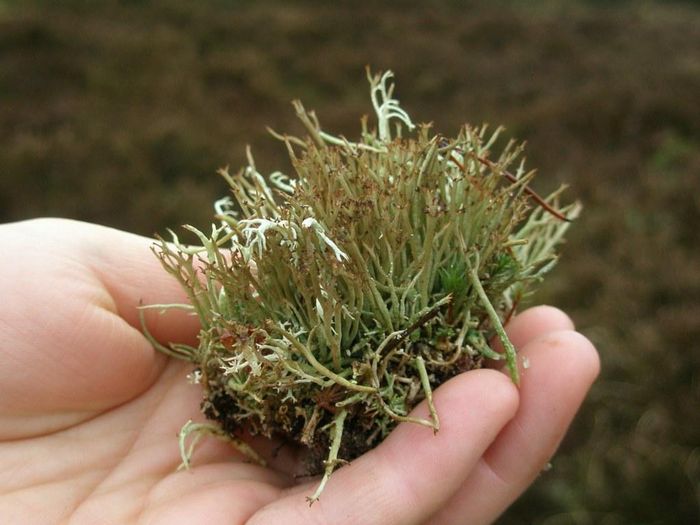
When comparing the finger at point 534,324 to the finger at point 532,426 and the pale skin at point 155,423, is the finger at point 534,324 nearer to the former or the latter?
the pale skin at point 155,423

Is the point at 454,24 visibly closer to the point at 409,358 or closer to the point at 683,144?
the point at 683,144

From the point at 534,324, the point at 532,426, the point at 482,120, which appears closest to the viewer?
the point at 532,426

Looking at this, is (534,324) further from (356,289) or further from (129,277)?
(129,277)

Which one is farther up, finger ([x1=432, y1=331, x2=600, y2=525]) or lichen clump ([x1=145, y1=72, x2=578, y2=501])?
lichen clump ([x1=145, y1=72, x2=578, y2=501])

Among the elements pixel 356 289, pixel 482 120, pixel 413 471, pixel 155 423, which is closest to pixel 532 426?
pixel 413 471

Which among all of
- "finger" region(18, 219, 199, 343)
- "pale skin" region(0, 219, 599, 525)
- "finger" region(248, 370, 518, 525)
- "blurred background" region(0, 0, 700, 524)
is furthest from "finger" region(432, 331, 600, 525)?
"blurred background" region(0, 0, 700, 524)

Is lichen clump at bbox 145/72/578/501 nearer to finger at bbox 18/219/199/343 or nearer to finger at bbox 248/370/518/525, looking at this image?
finger at bbox 248/370/518/525

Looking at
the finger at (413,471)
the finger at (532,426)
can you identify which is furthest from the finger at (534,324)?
the finger at (413,471)
